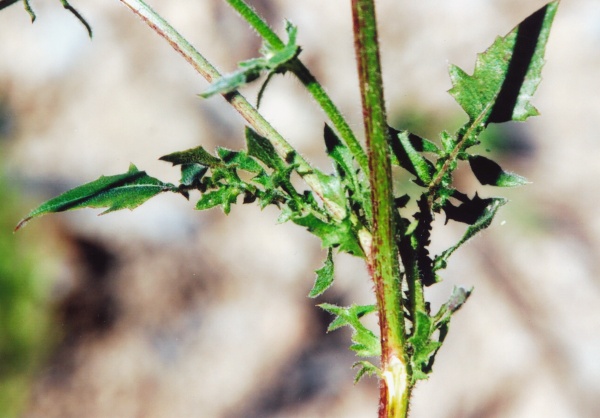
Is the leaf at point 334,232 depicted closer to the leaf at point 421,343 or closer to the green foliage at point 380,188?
the green foliage at point 380,188

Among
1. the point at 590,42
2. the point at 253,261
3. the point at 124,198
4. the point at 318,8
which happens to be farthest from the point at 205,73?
the point at 590,42

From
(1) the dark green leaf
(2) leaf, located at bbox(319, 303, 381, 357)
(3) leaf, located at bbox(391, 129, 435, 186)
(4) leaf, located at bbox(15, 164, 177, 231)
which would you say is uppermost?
(4) leaf, located at bbox(15, 164, 177, 231)

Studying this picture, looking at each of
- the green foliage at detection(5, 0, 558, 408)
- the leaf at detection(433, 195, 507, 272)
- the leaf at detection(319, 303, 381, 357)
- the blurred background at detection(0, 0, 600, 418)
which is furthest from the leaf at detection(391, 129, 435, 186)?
the blurred background at detection(0, 0, 600, 418)

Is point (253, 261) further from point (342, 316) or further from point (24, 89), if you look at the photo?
point (342, 316)

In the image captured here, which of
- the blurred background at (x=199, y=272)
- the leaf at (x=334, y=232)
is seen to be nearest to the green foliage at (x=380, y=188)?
the leaf at (x=334, y=232)

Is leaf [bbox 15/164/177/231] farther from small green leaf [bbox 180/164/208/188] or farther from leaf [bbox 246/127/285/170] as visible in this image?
leaf [bbox 246/127/285/170]

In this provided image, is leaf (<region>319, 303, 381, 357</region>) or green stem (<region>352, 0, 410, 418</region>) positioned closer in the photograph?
green stem (<region>352, 0, 410, 418</region>)
